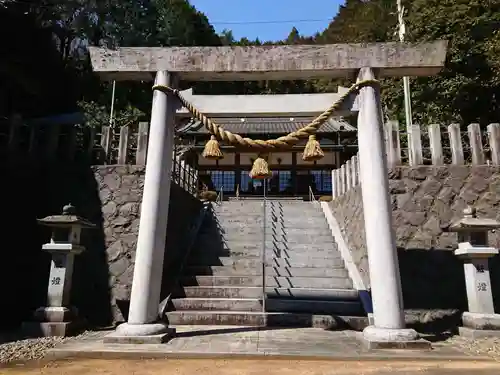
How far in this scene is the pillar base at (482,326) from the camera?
600cm

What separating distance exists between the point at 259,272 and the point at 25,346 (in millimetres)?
4562

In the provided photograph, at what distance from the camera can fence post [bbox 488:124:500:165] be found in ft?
27.6

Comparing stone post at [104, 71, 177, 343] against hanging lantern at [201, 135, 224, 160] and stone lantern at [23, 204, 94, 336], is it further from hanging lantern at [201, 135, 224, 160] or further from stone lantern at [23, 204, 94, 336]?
stone lantern at [23, 204, 94, 336]

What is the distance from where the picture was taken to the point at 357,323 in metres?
6.62

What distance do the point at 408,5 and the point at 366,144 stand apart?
1963cm

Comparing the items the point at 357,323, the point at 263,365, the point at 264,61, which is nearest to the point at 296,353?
the point at 263,365

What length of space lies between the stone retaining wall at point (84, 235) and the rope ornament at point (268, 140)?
2.98 metres

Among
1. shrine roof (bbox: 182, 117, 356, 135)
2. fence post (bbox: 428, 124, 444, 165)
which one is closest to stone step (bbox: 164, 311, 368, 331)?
fence post (bbox: 428, 124, 444, 165)

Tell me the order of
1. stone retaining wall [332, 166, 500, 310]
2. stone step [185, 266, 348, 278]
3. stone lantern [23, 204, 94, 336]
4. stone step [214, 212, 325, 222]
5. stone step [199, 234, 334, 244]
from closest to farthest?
stone lantern [23, 204, 94, 336]
stone retaining wall [332, 166, 500, 310]
stone step [185, 266, 348, 278]
stone step [199, 234, 334, 244]
stone step [214, 212, 325, 222]

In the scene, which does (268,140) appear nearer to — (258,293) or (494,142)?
(258,293)

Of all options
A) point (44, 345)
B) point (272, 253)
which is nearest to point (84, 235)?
point (44, 345)

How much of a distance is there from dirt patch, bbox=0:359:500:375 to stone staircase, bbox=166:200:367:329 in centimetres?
221

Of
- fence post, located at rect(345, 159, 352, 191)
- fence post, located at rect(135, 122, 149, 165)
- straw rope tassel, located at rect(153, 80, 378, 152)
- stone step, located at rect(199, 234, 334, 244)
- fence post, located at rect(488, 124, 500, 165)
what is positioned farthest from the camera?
fence post, located at rect(345, 159, 352, 191)

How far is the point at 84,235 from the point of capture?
319 inches
